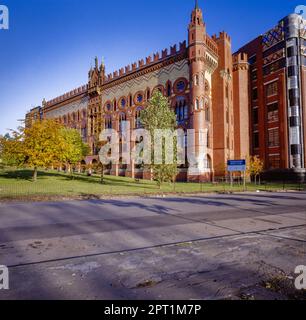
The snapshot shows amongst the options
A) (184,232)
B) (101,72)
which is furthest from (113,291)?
(101,72)

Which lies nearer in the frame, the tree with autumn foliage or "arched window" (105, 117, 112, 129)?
the tree with autumn foliage

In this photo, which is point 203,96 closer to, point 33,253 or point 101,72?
point 101,72

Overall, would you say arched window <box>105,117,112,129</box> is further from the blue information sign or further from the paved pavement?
the paved pavement

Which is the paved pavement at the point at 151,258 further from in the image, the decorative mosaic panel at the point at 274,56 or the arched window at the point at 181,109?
the decorative mosaic panel at the point at 274,56

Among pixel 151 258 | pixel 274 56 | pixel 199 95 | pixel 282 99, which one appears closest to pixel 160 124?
pixel 199 95

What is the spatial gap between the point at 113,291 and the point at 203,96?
35.3 m

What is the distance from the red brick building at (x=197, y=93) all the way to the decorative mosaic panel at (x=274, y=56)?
10.8 feet

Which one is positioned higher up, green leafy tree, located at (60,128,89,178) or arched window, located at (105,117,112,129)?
arched window, located at (105,117,112,129)

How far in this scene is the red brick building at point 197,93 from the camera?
118ft

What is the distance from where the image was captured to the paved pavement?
133 inches

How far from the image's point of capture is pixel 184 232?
695 cm

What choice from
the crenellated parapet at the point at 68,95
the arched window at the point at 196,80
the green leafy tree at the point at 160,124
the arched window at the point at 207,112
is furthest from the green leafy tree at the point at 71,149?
the arched window at the point at 207,112

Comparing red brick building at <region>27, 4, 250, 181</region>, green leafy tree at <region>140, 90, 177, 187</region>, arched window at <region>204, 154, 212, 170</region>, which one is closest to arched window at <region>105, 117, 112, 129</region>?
red brick building at <region>27, 4, 250, 181</region>

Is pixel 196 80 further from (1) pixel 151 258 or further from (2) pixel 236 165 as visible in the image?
(1) pixel 151 258
